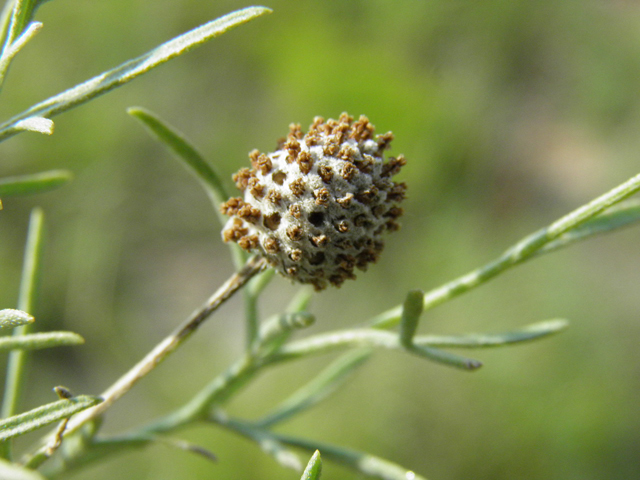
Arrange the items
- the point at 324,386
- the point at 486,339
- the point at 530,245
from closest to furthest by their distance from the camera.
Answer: the point at 530,245 < the point at 486,339 < the point at 324,386

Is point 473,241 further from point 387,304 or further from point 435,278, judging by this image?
point 387,304

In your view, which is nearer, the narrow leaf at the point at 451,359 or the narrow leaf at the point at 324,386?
the narrow leaf at the point at 451,359

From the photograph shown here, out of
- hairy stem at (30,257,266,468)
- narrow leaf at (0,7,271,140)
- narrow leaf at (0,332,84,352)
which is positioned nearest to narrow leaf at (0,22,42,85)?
narrow leaf at (0,7,271,140)

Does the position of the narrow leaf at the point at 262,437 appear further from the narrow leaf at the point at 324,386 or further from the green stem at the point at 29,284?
the green stem at the point at 29,284

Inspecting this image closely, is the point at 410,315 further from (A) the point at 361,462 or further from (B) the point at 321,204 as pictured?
(A) the point at 361,462

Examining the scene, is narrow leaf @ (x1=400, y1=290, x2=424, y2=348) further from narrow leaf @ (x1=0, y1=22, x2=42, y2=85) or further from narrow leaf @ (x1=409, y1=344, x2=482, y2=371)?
narrow leaf @ (x1=0, y1=22, x2=42, y2=85)

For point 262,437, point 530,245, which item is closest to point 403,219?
point 262,437

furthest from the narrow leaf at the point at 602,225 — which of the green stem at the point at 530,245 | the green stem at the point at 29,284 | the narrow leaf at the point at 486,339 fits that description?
the green stem at the point at 29,284
